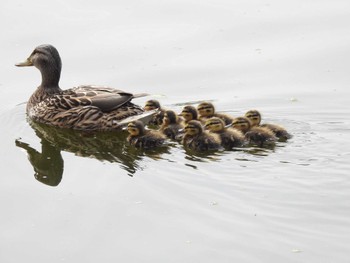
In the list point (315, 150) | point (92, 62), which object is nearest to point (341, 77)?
point (315, 150)

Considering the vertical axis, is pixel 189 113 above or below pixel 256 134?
above

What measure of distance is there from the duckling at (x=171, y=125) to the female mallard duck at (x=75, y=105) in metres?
0.55

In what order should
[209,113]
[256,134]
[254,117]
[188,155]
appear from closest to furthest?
[188,155]
[256,134]
[254,117]
[209,113]

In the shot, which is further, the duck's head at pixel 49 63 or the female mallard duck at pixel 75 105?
the duck's head at pixel 49 63

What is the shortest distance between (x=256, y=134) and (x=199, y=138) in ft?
1.71

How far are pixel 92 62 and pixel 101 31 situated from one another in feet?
2.51

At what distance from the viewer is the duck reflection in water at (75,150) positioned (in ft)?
26.5

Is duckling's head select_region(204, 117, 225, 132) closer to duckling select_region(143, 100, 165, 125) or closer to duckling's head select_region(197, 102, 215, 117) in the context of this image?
duckling's head select_region(197, 102, 215, 117)

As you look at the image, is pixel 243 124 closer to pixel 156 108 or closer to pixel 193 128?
pixel 193 128

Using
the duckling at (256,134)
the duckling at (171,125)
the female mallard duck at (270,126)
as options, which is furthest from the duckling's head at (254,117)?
the duckling at (171,125)

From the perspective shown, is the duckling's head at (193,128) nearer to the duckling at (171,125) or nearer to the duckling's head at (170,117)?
the duckling at (171,125)

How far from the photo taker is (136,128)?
27.7ft

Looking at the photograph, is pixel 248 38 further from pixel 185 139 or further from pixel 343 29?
pixel 185 139

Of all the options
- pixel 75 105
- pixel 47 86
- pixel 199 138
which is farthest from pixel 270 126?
pixel 47 86
